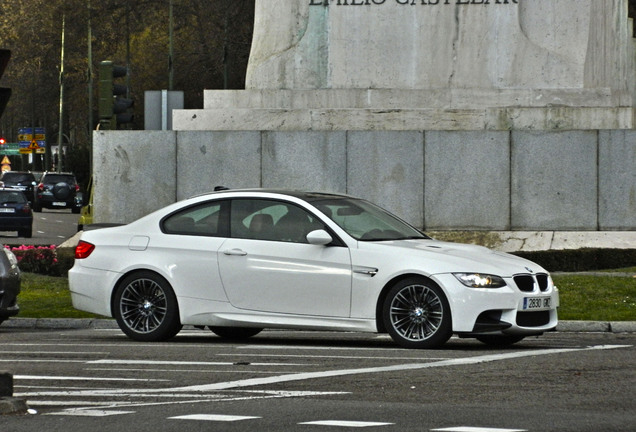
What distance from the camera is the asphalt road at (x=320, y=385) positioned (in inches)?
350

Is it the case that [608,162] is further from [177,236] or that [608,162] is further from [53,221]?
[53,221]

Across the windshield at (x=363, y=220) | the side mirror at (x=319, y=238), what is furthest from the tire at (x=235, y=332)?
the side mirror at (x=319, y=238)

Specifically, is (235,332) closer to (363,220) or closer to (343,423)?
(363,220)

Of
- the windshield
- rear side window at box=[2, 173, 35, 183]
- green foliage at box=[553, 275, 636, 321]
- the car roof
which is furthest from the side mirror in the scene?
rear side window at box=[2, 173, 35, 183]

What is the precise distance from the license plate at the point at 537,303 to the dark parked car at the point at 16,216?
33.9 m

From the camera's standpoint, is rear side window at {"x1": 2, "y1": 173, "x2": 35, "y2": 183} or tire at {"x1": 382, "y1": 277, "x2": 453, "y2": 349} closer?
tire at {"x1": 382, "y1": 277, "x2": 453, "y2": 349}

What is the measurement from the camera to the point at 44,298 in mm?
20312

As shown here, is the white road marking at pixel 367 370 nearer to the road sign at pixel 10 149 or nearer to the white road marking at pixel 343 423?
the white road marking at pixel 343 423

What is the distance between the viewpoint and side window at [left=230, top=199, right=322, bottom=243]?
14.1 metres

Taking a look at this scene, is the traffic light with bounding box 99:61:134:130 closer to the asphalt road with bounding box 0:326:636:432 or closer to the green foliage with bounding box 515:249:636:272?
the green foliage with bounding box 515:249:636:272

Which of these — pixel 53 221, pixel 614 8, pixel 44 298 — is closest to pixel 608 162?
pixel 614 8

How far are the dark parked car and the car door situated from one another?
106 ft

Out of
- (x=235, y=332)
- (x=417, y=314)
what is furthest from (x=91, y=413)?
(x=235, y=332)

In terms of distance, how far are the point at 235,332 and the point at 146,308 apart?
3.83 feet
